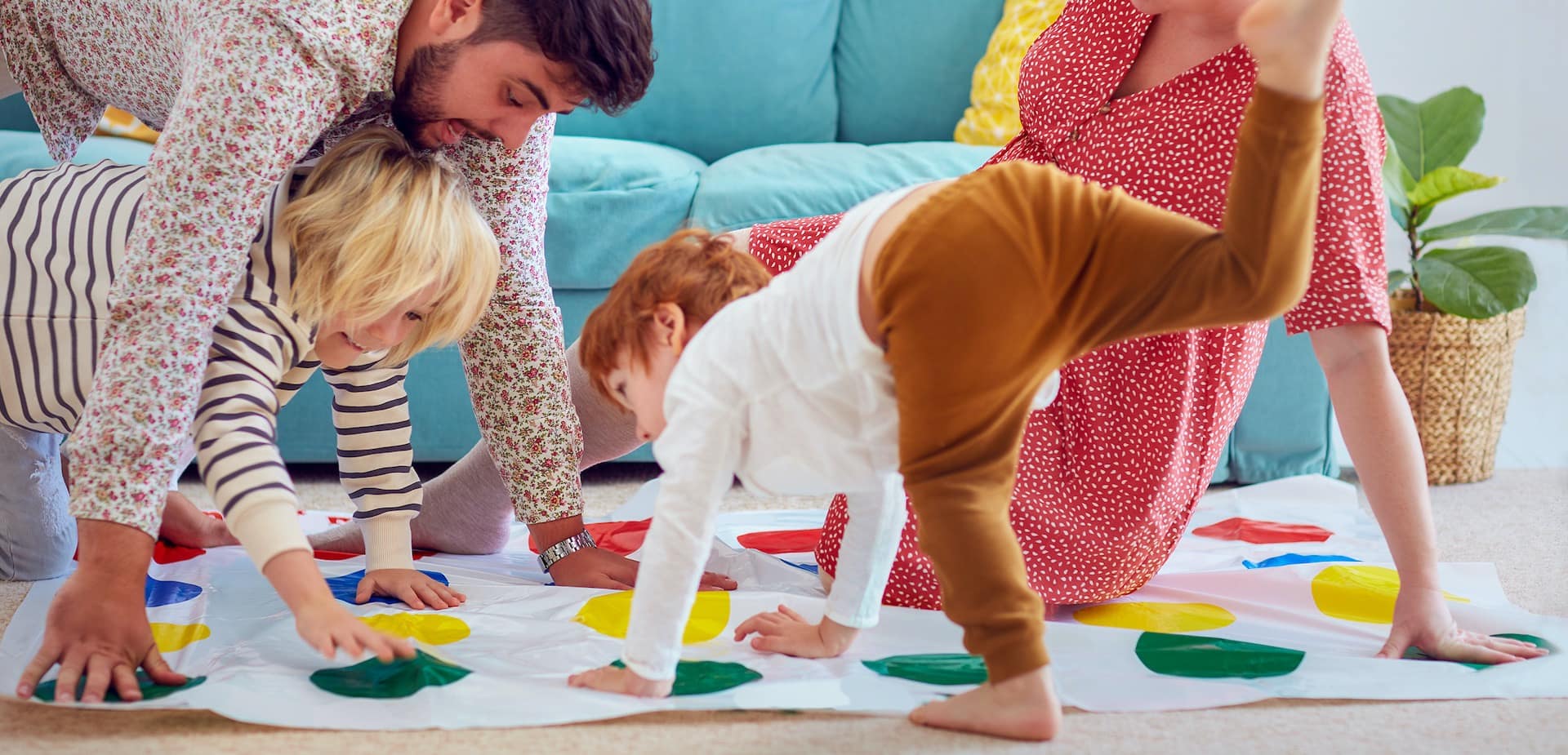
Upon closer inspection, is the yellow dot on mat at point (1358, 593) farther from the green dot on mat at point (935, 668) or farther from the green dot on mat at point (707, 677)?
the green dot on mat at point (707, 677)

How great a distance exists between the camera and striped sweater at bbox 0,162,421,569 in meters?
0.94

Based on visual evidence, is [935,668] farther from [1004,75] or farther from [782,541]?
[1004,75]

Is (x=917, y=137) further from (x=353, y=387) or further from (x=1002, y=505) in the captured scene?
(x=1002, y=505)

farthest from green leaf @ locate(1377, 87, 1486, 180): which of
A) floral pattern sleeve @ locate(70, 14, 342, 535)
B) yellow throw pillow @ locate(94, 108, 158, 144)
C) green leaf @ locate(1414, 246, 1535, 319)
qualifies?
yellow throw pillow @ locate(94, 108, 158, 144)

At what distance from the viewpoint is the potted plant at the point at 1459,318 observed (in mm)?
1882

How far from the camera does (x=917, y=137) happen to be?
2.42 metres

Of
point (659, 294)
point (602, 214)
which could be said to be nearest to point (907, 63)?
point (602, 214)

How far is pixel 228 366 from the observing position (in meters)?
0.98

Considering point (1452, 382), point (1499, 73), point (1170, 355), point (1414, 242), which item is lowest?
point (1452, 382)

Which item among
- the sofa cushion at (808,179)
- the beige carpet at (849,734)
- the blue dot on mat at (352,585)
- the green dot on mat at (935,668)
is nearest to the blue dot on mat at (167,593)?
the blue dot on mat at (352,585)

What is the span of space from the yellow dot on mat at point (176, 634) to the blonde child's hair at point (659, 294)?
16.9 inches

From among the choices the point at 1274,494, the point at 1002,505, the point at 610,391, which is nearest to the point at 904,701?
the point at 1002,505

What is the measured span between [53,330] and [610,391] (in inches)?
21.0

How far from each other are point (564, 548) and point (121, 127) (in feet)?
4.28
